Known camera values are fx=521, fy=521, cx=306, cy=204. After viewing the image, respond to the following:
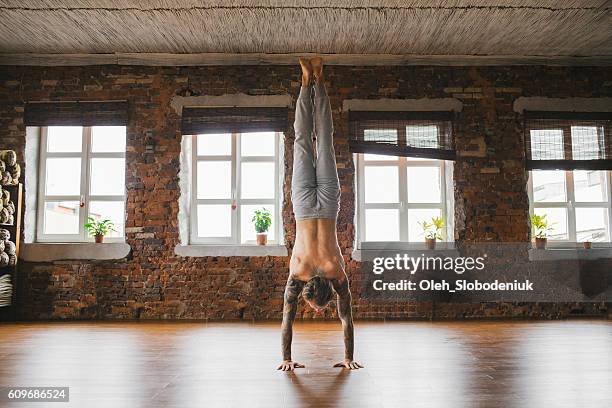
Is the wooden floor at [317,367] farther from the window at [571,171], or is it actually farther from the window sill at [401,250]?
the window at [571,171]

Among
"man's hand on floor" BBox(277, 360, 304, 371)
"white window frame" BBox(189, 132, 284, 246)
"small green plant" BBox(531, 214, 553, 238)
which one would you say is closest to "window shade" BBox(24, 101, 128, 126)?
"white window frame" BBox(189, 132, 284, 246)

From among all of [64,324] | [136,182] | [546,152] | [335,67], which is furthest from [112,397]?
[546,152]

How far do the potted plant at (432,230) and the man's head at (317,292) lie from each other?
3690 millimetres

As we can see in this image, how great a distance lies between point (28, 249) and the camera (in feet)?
21.1

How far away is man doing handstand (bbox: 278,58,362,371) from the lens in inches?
126

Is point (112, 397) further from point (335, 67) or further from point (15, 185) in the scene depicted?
point (335, 67)

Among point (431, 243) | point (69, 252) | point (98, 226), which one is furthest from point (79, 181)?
point (431, 243)

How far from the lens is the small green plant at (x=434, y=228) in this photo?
6.61 metres

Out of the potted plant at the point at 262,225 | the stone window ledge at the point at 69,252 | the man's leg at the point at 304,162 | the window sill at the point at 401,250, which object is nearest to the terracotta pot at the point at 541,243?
the window sill at the point at 401,250

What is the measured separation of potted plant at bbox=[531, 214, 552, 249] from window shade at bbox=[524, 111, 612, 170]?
65cm

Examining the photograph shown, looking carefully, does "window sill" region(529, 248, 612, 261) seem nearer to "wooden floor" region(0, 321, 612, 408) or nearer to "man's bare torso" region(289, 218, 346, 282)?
"wooden floor" region(0, 321, 612, 408)

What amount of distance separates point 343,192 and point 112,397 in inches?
172

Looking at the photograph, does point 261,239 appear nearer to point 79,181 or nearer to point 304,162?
point 79,181

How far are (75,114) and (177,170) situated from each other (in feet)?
4.89
